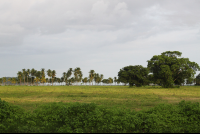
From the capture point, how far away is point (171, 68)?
58250 mm

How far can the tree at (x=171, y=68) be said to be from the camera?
57.2 meters

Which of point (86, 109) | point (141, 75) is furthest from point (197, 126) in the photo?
point (141, 75)

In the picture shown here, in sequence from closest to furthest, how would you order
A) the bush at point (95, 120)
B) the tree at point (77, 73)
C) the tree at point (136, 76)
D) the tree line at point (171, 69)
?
the bush at point (95, 120) → the tree line at point (171, 69) → the tree at point (136, 76) → the tree at point (77, 73)

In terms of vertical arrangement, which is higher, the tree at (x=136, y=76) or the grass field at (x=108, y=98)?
the tree at (x=136, y=76)

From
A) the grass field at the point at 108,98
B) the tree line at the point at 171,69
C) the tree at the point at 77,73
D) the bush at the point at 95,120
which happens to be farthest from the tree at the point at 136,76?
the tree at the point at 77,73

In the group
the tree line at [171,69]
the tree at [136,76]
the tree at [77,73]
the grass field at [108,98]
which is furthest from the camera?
the tree at [77,73]

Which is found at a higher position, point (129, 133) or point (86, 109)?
point (86, 109)

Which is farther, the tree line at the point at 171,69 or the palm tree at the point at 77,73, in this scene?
the palm tree at the point at 77,73

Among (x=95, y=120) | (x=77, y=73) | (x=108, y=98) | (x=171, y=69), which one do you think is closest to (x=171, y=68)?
(x=171, y=69)

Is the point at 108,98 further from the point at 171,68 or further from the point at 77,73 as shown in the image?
the point at 77,73

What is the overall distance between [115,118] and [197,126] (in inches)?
174

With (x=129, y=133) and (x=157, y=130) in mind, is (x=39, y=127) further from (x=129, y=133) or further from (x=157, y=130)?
(x=157, y=130)

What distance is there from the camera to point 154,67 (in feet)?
207

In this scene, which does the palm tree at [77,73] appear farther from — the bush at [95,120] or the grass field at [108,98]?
the bush at [95,120]
